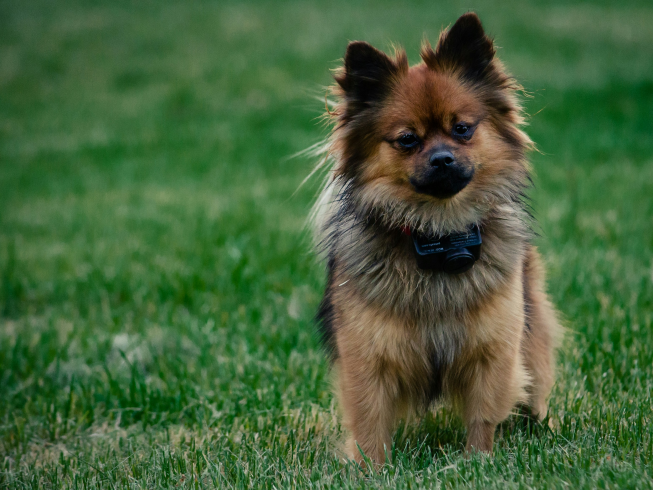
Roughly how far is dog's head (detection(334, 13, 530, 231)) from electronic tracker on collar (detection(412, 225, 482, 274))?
142 millimetres

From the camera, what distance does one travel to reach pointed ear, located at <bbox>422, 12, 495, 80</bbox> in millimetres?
2895

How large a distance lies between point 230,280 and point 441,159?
3431mm

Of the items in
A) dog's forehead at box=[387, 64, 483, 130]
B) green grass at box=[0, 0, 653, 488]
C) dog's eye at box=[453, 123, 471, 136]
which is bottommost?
green grass at box=[0, 0, 653, 488]

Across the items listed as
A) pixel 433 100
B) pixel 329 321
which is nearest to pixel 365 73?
pixel 433 100

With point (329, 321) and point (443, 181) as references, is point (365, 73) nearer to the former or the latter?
point (443, 181)

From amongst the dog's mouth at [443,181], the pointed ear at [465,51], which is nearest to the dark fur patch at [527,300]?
the dog's mouth at [443,181]

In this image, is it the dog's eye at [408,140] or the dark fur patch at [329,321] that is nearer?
the dog's eye at [408,140]

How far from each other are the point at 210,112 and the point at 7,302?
8.23 meters

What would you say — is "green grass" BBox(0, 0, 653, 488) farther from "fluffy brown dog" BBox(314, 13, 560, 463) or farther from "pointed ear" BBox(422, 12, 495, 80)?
"pointed ear" BBox(422, 12, 495, 80)

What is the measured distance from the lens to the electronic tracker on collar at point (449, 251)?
279cm

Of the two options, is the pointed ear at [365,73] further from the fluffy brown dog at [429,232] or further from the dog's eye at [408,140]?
the dog's eye at [408,140]

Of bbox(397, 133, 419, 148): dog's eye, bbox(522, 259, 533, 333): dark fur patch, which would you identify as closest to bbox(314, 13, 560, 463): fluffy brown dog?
bbox(397, 133, 419, 148): dog's eye

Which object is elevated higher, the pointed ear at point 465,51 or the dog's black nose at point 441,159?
the pointed ear at point 465,51

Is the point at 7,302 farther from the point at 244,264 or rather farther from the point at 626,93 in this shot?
the point at 626,93
